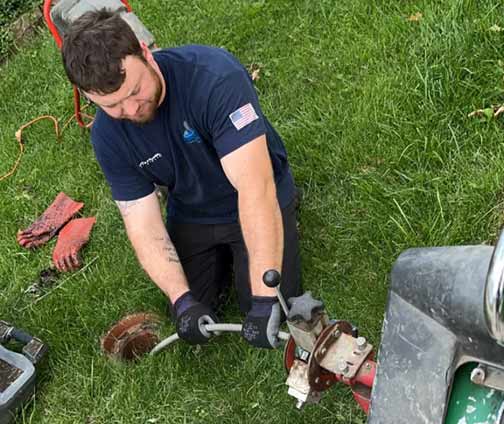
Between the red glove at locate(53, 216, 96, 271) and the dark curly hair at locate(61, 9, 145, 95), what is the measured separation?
146 centimetres

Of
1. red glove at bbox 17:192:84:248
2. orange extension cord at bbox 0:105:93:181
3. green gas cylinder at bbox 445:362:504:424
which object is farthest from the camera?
orange extension cord at bbox 0:105:93:181

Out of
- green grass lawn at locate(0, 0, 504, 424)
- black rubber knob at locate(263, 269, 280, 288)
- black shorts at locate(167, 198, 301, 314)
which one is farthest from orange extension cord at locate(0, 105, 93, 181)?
black rubber knob at locate(263, 269, 280, 288)

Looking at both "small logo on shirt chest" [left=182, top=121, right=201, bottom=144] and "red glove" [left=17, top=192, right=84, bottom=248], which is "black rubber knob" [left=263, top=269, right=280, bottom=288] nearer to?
"small logo on shirt chest" [left=182, top=121, right=201, bottom=144]

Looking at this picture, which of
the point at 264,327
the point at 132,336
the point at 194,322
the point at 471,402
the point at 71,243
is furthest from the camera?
the point at 71,243

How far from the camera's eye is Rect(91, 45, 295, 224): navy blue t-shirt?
2.75 metres

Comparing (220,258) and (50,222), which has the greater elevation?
(50,222)

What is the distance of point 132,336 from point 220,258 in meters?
0.52

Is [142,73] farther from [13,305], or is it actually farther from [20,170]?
[20,170]

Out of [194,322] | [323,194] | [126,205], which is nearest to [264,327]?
[194,322]

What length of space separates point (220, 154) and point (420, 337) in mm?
1524

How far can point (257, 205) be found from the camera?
2629mm

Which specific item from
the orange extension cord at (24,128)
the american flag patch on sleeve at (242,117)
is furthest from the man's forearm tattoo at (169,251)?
the orange extension cord at (24,128)

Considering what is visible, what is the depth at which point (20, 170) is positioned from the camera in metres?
4.62

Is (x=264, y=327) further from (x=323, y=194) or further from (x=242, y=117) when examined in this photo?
(x=323, y=194)
